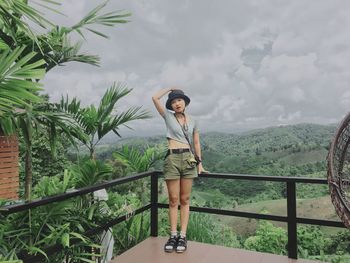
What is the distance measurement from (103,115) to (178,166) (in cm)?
84

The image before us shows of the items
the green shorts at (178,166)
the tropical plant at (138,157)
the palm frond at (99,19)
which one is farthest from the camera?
the tropical plant at (138,157)

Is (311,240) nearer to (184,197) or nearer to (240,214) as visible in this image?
(240,214)

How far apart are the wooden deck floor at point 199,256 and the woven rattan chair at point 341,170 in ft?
2.77

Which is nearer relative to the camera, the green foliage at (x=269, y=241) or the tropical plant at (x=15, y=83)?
the tropical plant at (x=15, y=83)

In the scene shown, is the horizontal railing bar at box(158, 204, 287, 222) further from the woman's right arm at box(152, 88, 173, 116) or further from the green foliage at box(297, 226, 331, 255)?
the green foliage at box(297, 226, 331, 255)

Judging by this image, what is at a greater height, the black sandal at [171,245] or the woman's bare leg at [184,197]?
the woman's bare leg at [184,197]

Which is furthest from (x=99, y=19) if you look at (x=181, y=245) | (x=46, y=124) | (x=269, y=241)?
(x=269, y=241)

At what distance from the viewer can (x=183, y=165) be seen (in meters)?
2.67

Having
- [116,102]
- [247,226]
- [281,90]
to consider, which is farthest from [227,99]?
[116,102]

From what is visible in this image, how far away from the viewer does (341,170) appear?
2006 millimetres

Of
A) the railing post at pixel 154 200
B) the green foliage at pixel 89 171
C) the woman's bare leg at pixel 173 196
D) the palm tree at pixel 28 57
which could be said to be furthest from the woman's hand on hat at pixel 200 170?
the palm tree at pixel 28 57

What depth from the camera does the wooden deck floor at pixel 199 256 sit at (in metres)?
2.55

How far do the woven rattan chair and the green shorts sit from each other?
110 centimetres

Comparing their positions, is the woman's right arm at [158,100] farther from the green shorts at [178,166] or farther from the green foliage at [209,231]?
the green foliage at [209,231]
